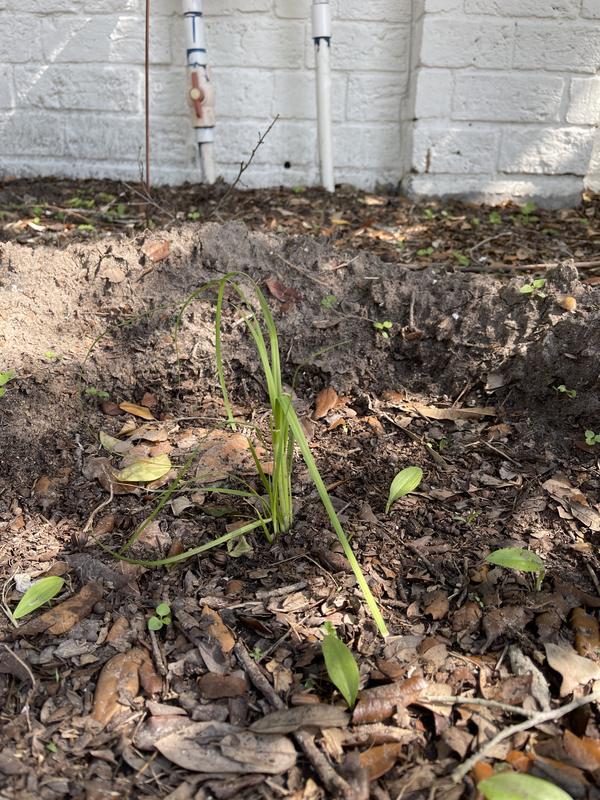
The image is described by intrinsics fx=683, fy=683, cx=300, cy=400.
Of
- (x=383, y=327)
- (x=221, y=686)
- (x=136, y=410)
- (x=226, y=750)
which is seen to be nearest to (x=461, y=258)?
(x=383, y=327)

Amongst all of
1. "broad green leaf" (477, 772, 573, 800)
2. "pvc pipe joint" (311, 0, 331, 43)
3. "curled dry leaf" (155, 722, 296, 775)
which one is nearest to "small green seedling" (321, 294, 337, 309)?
"curled dry leaf" (155, 722, 296, 775)

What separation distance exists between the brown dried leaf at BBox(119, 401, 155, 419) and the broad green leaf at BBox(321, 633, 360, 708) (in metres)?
0.96

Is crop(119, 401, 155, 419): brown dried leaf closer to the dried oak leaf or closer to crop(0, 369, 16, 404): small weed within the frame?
crop(0, 369, 16, 404): small weed

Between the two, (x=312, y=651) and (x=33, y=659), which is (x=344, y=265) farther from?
(x=33, y=659)

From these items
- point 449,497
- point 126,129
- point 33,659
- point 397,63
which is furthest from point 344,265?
point 126,129

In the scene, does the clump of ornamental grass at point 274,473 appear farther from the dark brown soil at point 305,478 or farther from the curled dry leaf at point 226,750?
the curled dry leaf at point 226,750

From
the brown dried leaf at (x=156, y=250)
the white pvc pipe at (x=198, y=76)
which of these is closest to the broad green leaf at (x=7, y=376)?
the brown dried leaf at (x=156, y=250)

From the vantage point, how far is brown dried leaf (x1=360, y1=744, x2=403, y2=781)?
1.09m

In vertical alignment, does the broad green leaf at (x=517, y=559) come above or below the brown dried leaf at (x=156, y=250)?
below

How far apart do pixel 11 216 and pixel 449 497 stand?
247 centimetres

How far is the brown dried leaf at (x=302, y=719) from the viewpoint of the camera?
115 centimetres

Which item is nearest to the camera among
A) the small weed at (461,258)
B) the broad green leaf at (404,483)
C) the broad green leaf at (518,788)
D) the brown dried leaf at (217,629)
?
the broad green leaf at (518,788)

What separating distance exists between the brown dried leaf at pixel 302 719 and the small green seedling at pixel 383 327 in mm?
1190

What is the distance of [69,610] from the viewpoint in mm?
1379
